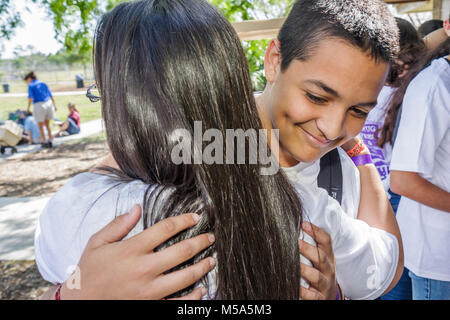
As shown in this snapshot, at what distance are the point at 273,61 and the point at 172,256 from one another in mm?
991

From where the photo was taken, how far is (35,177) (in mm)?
7512

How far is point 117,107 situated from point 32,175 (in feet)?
25.0

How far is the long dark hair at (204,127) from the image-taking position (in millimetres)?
859

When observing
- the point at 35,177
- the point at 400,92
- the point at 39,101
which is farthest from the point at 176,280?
the point at 39,101

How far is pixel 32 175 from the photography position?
25.0 ft

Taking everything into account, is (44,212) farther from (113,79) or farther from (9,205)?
(9,205)

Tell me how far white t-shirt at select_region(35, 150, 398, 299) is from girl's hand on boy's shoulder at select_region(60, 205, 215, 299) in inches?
1.9

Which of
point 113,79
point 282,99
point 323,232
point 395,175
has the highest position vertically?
point 113,79

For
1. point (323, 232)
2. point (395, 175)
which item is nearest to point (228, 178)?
point (323, 232)

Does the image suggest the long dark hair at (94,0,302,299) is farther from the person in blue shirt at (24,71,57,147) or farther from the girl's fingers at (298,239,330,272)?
the person in blue shirt at (24,71,57,147)

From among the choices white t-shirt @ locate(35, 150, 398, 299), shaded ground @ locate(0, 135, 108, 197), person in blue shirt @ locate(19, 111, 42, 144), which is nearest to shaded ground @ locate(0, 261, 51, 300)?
shaded ground @ locate(0, 135, 108, 197)

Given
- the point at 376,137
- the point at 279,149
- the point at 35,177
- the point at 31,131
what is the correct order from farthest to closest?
the point at 31,131, the point at 35,177, the point at 376,137, the point at 279,149

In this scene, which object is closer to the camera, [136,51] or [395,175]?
[136,51]

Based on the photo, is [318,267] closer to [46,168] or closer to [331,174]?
[331,174]
